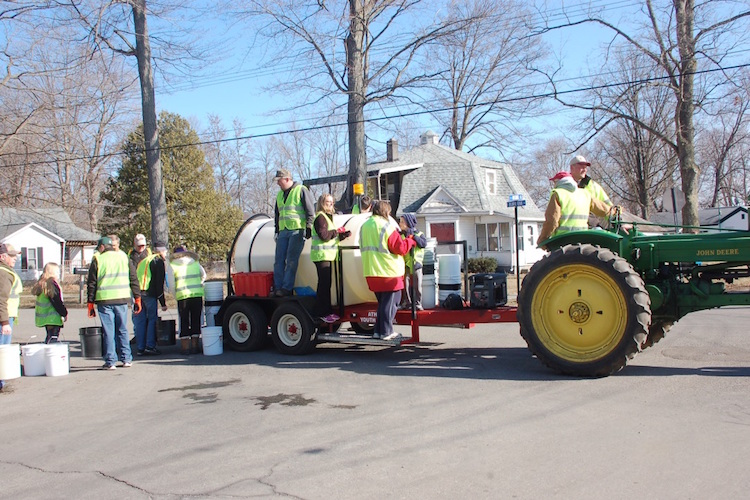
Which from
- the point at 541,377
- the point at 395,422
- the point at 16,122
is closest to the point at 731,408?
the point at 541,377

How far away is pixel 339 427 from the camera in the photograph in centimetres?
601

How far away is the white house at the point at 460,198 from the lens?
33500 mm

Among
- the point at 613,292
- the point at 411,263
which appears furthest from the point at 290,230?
the point at 613,292

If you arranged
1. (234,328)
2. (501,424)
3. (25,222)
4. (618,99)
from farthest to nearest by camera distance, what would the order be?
(25,222)
(618,99)
(234,328)
(501,424)

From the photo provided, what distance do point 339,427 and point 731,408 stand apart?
138 inches

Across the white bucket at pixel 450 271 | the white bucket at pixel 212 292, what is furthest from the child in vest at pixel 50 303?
the white bucket at pixel 450 271

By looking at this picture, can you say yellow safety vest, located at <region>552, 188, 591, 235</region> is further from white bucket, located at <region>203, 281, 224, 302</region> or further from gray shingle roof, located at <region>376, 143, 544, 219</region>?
gray shingle roof, located at <region>376, 143, 544, 219</region>

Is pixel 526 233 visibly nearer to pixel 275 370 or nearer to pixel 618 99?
pixel 618 99

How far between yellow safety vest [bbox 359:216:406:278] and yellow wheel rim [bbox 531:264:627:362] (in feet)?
6.50

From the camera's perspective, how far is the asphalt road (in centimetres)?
459

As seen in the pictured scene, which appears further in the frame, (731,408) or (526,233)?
(526,233)

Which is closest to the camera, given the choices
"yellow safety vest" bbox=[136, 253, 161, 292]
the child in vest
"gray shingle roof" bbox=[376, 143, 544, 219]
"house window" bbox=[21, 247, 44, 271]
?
the child in vest

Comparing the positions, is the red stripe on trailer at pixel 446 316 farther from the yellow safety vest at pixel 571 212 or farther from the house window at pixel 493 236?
the house window at pixel 493 236

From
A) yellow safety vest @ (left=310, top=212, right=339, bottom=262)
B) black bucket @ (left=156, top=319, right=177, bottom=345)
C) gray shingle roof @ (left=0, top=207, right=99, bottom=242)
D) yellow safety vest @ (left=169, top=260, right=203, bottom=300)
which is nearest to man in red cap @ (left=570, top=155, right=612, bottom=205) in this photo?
yellow safety vest @ (left=310, top=212, right=339, bottom=262)
